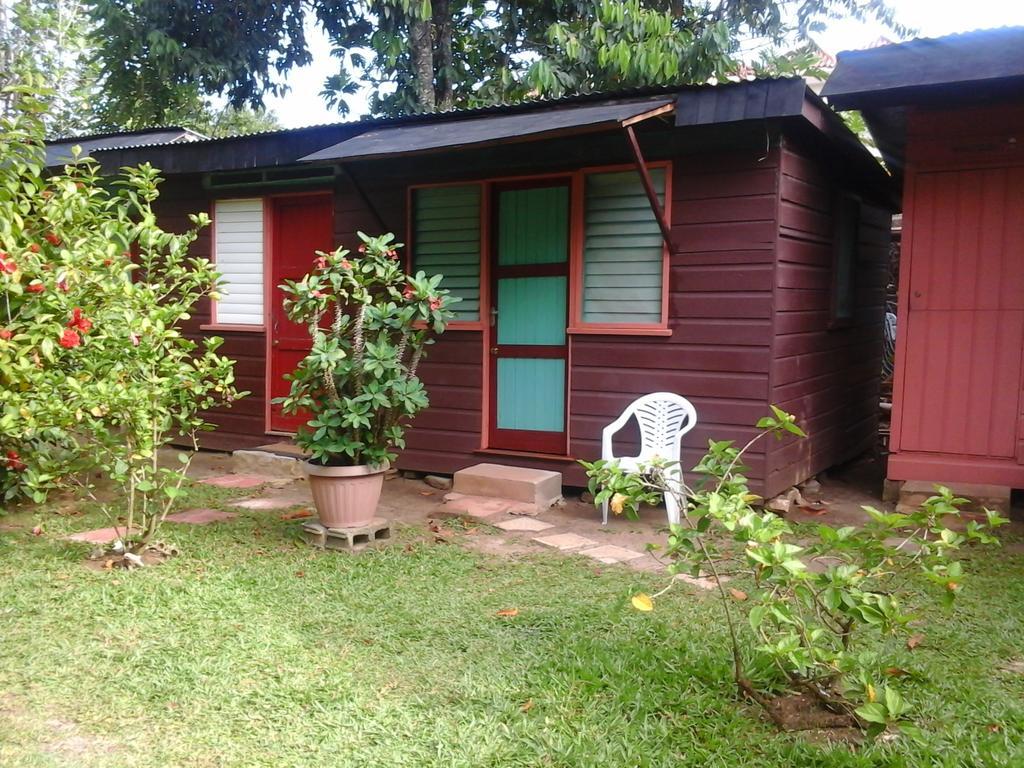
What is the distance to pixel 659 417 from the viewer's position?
18.6 ft

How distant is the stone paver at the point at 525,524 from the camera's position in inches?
207

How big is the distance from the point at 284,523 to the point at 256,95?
1024cm

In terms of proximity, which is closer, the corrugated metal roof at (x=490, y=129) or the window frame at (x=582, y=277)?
the corrugated metal roof at (x=490, y=129)

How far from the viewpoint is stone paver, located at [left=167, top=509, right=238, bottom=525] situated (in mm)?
5305

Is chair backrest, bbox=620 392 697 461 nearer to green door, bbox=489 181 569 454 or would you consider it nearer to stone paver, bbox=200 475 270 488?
green door, bbox=489 181 569 454

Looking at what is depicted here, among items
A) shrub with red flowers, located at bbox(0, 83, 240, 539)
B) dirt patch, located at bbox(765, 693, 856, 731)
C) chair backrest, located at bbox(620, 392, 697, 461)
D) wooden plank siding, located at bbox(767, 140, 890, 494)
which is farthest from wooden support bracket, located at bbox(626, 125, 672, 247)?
dirt patch, located at bbox(765, 693, 856, 731)

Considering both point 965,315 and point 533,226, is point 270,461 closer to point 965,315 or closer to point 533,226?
point 533,226

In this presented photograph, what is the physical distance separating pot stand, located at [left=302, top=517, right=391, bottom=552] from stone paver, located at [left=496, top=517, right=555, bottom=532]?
2.58 ft

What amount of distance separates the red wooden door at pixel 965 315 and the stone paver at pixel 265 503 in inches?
163

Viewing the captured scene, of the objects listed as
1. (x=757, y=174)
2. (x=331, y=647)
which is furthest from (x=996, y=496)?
(x=331, y=647)

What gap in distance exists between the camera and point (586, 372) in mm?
5973

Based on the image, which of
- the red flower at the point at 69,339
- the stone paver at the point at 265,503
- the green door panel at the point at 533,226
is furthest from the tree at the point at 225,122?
the red flower at the point at 69,339

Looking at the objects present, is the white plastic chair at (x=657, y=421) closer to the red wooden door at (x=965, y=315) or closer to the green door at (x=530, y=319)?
the green door at (x=530, y=319)

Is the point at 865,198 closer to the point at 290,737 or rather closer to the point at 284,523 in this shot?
the point at 284,523
